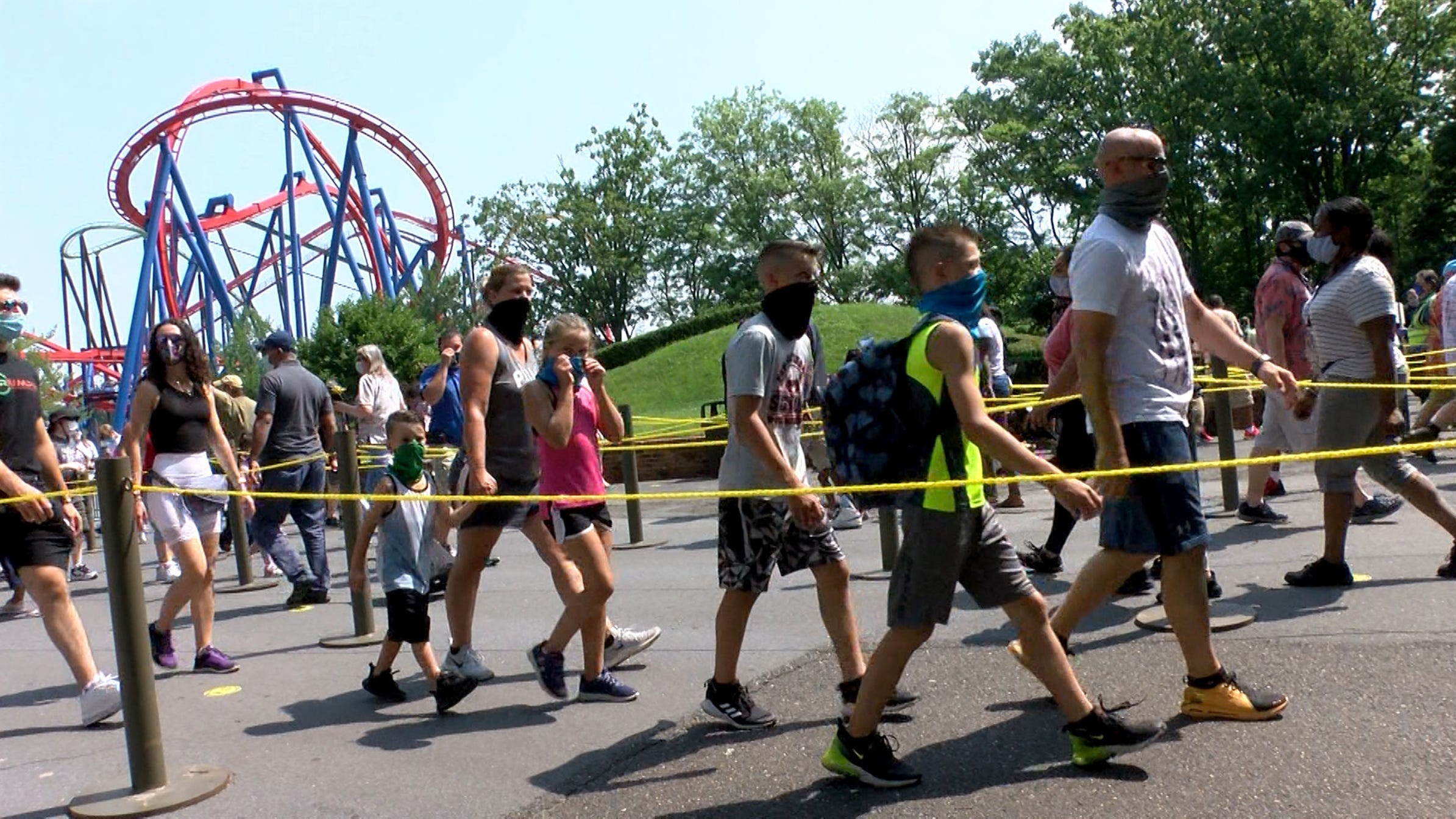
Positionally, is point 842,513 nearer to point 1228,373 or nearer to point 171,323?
point 1228,373

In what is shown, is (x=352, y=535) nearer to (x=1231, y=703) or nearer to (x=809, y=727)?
(x=809, y=727)

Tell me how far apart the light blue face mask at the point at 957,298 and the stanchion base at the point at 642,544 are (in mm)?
6506

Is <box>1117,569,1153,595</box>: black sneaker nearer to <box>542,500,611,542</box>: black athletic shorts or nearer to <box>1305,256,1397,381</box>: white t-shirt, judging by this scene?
<box>1305,256,1397,381</box>: white t-shirt

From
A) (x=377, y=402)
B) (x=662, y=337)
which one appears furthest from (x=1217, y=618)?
(x=662, y=337)

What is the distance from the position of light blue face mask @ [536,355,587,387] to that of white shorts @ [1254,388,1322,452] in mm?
3728

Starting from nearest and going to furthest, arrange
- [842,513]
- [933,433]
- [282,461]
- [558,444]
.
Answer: [933,433] < [558,444] < [282,461] < [842,513]

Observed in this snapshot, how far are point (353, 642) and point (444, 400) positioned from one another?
3.23m

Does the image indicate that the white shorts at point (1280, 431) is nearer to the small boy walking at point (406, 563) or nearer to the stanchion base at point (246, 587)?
the small boy walking at point (406, 563)

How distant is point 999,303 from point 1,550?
51281mm

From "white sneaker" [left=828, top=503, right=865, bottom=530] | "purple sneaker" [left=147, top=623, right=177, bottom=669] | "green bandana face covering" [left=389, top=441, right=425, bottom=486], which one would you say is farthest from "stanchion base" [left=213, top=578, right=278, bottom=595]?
"green bandana face covering" [left=389, top=441, right=425, bottom=486]

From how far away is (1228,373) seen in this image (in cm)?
884

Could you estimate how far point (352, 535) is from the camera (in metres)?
6.97

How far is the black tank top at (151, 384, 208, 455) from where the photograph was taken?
671 cm

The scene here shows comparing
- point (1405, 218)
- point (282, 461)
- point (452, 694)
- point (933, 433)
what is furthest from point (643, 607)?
point (1405, 218)
